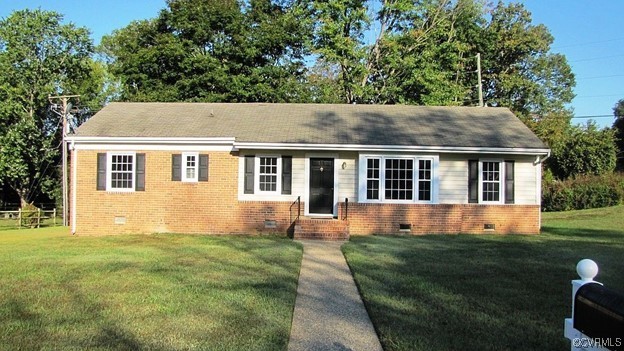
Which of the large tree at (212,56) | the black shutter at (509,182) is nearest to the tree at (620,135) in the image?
the large tree at (212,56)

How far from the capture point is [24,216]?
90.8ft

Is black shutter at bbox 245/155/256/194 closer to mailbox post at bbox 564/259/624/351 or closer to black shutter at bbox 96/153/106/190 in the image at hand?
black shutter at bbox 96/153/106/190

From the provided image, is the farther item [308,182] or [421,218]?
[308,182]

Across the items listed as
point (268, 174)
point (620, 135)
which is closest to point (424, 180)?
point (268, 174)

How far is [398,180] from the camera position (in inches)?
656

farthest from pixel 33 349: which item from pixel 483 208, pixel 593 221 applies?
pixel 593 221

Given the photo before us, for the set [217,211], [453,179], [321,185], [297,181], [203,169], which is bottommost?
[217,211]

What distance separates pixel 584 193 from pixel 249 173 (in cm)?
2126

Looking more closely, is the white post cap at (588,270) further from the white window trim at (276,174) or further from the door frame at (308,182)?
the white window trim at (276,174)

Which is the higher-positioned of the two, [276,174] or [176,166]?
[176,166]

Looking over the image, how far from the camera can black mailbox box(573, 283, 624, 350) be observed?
2633 millimetres

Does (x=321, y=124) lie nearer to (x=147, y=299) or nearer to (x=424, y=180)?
(x=424, y=180)

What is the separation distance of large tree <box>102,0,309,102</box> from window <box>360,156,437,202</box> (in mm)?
15884

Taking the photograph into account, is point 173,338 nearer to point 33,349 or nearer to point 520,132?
point 33,349
